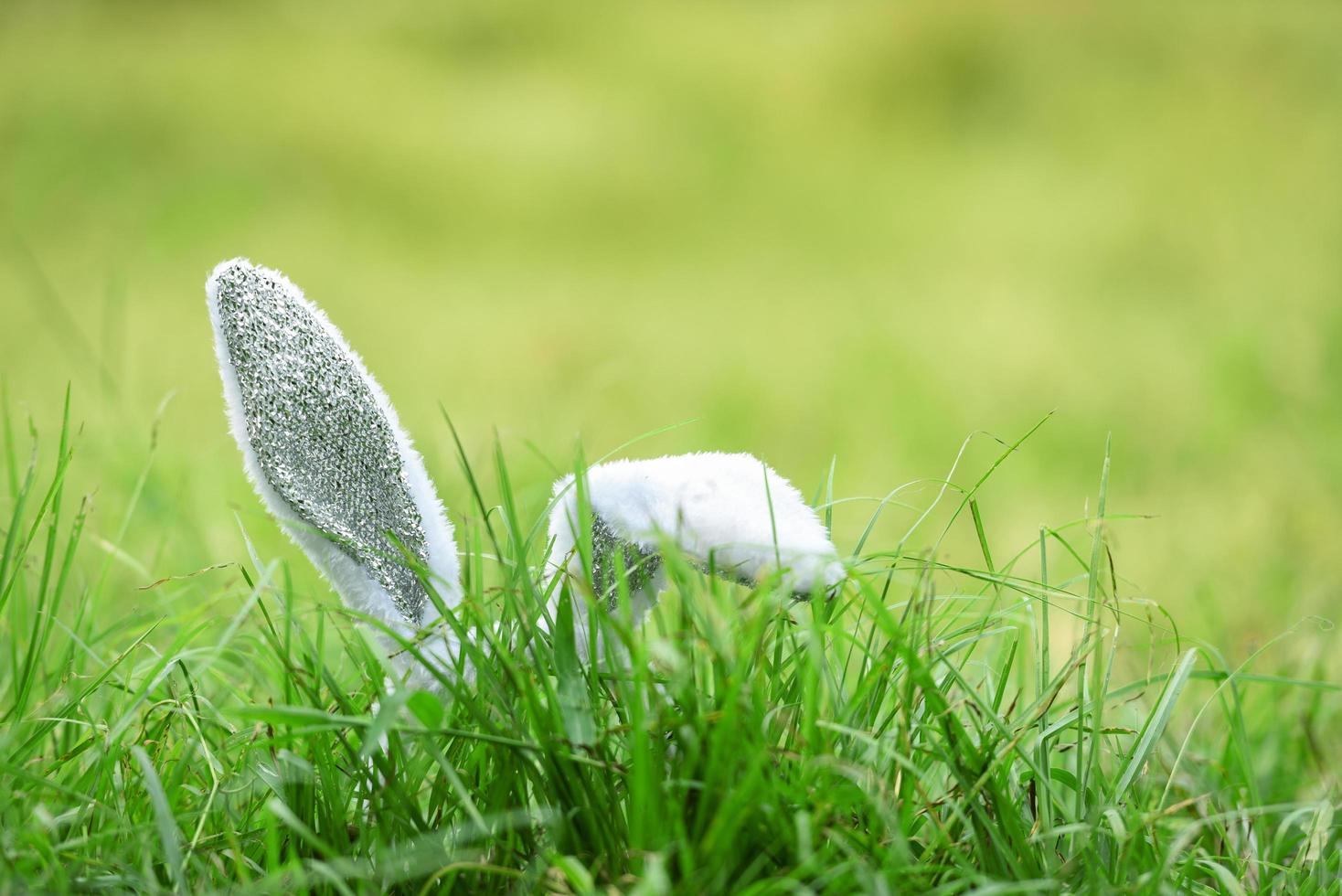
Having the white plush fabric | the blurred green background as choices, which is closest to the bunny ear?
the white plush fabric

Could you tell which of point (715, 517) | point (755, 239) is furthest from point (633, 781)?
point (755, 239)

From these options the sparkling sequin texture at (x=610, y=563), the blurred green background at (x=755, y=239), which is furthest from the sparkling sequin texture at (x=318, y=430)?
the blurred green background at (x=755, y=239)

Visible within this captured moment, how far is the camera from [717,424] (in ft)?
6.26

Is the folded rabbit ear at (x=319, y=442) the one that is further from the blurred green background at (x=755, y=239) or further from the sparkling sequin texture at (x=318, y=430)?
the blurred green background at (x=755, y=239)

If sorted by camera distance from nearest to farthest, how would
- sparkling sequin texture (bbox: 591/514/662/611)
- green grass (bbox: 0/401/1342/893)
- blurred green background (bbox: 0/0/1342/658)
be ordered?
green grass (bbox: 0/401/1342/893) < sparkling sequin texture (bbox: 591/514/662/611) < blurred green background (bbox: 0/0/1342/658)

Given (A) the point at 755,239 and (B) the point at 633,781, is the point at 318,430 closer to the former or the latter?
(B) the point at 633,781

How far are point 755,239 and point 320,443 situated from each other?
2.23m

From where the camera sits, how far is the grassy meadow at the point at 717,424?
0.53m

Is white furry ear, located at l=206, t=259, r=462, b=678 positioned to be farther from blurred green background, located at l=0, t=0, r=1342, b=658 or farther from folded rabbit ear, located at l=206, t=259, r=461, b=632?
blurred green background, located at l=0, t=0, r=1342, b=658

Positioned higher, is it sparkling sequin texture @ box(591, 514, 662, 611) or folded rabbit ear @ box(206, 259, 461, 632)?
folded rabbit ear @ box(206, 259, 461, 632)

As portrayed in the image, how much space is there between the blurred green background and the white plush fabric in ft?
2.37

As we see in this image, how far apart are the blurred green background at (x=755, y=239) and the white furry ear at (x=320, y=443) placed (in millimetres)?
667

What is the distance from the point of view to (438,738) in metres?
0.58

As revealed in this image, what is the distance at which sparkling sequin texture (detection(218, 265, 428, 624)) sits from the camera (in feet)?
1.92
